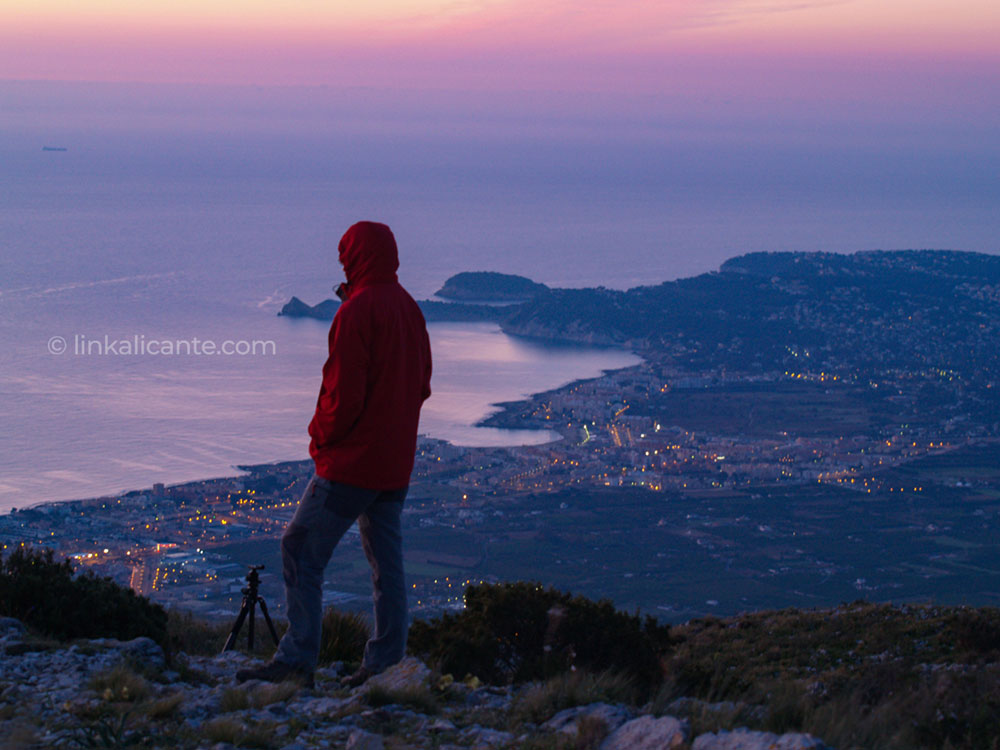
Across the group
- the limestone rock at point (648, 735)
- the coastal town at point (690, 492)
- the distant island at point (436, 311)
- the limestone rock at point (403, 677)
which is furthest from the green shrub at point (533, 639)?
the distant island at point (436, 311)

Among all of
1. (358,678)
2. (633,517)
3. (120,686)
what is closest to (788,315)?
(633,517)

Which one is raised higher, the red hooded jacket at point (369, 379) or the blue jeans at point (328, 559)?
the red hooded jacket at point (369, 379)

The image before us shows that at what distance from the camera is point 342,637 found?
5027mm

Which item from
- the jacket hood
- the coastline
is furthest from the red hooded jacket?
the coastline

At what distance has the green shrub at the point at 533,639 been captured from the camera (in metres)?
4.40

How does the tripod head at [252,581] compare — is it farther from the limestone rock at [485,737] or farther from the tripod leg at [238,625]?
the limestone rock at [485,737]

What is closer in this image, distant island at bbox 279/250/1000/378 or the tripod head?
the tripod head

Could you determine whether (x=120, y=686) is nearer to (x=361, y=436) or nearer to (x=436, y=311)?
(x=361, y=436)

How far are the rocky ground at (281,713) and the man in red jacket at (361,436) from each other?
12.9 inches

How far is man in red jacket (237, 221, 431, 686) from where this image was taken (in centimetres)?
374

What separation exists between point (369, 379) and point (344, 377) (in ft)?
0.40

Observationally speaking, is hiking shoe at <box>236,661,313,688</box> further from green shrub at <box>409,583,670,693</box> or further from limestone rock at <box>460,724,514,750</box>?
limestone rock at <box>460,724,514,750</box>

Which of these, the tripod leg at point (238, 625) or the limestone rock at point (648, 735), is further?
the tripod leg at point (238, 625)

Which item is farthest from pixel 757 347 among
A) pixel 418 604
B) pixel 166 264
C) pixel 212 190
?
pixel 212 190
